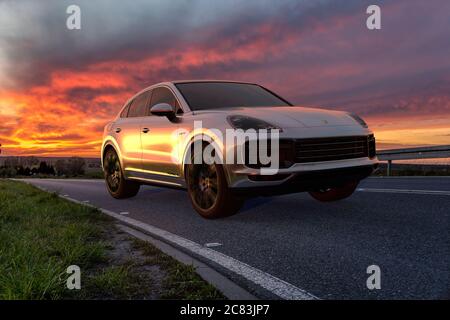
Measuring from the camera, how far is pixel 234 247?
168 inches

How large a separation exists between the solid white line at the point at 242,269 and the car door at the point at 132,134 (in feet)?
7.31

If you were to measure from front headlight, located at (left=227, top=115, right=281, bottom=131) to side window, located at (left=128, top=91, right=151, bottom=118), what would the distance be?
2.80 metres

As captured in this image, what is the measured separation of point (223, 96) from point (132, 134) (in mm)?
1837

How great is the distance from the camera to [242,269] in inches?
137

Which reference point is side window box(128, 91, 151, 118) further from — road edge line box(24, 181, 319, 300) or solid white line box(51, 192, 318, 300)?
solid white line box(51, 192, 318, 300)

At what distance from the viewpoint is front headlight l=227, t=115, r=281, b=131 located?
500cm

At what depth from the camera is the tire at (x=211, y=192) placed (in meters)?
5.28

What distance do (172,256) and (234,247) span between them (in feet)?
2.31

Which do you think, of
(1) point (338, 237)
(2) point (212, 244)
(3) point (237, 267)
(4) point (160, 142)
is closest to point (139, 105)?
(4) point (160, 142)

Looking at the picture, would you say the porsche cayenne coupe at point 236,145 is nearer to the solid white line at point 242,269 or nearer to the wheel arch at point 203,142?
the wheel arch at point 203,142

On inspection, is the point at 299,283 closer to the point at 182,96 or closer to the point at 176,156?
the point at 176,156

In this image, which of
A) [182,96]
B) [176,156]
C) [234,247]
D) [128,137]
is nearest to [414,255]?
[234,247]

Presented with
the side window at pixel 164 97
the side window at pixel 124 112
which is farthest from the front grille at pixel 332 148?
the side window at pixel 124 112
